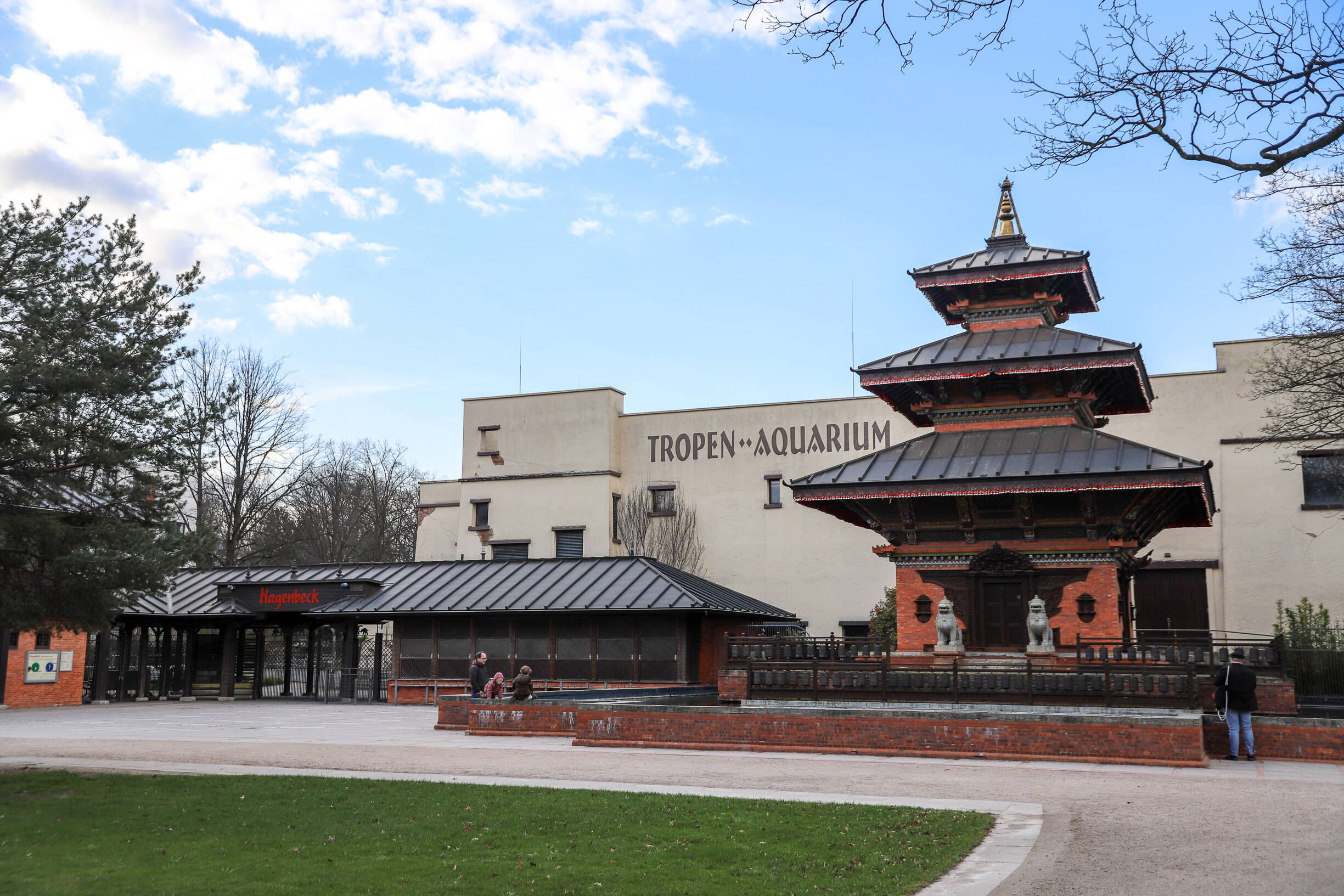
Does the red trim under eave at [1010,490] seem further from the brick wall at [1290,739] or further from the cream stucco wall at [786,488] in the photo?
the cream stucco wall at [786,488]

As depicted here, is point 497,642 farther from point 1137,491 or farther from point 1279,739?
point 1279,739

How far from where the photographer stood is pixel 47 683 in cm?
3281

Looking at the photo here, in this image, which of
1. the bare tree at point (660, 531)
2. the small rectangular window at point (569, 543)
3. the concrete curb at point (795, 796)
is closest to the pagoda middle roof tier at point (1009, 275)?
→ the concrete curb at point (795, 796)

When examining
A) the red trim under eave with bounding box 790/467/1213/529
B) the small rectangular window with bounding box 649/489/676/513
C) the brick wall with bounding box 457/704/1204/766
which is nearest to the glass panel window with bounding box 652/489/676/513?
the small rectangular window with bounding box 649/489/676/513

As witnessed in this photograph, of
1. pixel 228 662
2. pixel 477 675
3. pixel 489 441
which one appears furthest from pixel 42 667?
pixel 489 441

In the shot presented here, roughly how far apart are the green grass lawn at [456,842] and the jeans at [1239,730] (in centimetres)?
807

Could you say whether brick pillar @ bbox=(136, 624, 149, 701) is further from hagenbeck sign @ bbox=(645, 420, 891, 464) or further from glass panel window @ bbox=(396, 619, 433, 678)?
hagenbeck sign @ bbox=(645, 420, 891, 464)

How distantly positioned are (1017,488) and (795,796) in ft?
35.0

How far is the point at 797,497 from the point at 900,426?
19.4 metres

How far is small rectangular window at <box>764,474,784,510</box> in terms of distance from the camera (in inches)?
1714

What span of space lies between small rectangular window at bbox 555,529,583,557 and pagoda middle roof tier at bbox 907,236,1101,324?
22382 millimetres

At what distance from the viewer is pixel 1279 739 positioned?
1722 centimetres

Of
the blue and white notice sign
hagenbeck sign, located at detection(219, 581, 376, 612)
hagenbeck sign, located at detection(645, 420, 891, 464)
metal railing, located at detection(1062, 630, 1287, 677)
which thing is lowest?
the blue and white notice sign

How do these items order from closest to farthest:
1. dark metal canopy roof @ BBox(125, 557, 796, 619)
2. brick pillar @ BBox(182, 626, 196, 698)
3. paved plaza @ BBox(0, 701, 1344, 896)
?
paved plaza @ BBox(0, 701, 1344, 896), dark metal canopy roof @ BBox(125, 557, 796, 619), brick pillar @ BBox(182, 626, 196, 698)
